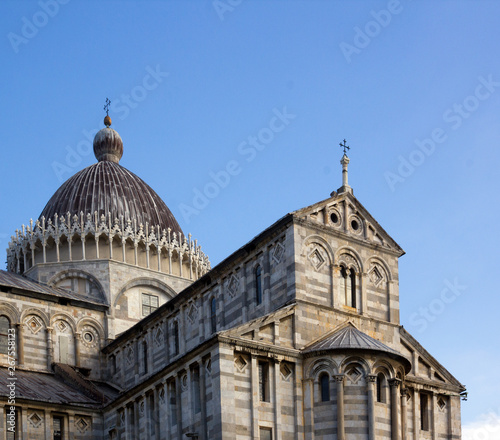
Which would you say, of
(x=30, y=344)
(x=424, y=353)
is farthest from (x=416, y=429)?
(x=30, y=344)

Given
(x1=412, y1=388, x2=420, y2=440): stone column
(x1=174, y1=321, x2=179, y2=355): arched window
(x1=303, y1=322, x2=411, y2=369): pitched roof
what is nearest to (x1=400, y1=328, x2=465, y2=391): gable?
(x1=412, y1=388, x2=420, y2=440): stone column

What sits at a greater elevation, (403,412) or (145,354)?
(145,354)

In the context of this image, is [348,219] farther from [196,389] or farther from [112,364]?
[112,364]

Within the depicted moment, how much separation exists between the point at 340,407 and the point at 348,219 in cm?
888

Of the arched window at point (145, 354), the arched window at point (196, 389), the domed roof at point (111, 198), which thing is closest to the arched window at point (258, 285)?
the arched window at point (196, 389)

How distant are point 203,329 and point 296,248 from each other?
767cm

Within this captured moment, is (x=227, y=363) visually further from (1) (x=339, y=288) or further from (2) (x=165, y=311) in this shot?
(2) (x=165, y=311)

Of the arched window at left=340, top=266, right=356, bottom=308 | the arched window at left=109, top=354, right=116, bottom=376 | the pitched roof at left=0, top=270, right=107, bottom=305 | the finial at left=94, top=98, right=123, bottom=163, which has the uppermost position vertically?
the finial at left=94, top=98, right=123, bottom=163

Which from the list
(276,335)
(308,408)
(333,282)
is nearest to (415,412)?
(308,408)

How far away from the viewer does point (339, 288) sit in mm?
39625

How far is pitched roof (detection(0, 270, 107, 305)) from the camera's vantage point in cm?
5031

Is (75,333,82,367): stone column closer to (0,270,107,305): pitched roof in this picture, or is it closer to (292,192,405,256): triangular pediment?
(0,270,107,305): pitched roof

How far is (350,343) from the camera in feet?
120

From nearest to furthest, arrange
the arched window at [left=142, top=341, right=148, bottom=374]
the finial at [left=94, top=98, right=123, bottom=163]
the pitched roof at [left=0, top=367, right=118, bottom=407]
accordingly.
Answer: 1. the pitched roof at [left=0, top=367, right=118, bottom=407]
2. the arched window at [left=142, top=341, right=148, bottom=374]
3. the finial at [left=94, top=98, right=123, bottom=163]
